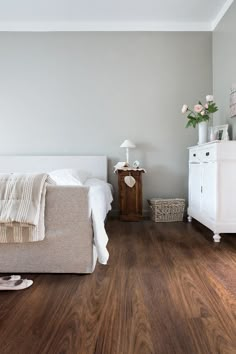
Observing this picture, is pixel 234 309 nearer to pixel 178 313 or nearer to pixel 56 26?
pixel 178 313

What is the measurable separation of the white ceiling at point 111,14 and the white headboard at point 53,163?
70.8 inches

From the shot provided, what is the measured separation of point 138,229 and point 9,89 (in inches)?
104

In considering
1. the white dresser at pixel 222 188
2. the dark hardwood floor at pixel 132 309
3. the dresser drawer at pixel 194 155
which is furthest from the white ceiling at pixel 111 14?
the dark hardwood floor at pixel 132 309

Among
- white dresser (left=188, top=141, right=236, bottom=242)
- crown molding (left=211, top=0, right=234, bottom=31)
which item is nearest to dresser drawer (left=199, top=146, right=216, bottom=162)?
white dresser (left=188, top=141, right=236, bottom=242)

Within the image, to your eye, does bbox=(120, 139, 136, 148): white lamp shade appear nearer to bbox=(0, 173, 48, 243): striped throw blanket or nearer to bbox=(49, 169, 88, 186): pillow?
bbox=(49, 169, 88, 186): pillow

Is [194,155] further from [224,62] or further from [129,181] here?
[224,62]

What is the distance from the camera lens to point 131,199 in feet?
12.1

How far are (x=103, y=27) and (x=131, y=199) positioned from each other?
2392 mm

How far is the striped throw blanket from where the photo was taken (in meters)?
1.73

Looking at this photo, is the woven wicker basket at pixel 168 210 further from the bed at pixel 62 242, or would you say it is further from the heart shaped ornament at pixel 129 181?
the bed at pixel 62 242

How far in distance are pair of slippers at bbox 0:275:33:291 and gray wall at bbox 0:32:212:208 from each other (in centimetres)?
246

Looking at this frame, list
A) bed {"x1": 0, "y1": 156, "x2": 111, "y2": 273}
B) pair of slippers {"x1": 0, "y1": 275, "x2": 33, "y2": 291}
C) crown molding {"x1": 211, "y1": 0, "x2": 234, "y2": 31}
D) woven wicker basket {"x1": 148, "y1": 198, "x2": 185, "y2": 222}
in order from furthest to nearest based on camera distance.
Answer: woven wicker basket {"x1": 148, "y1": 198, "x2": 185, "y2": 222}, crown molding {"x1": 211, "y1": 0, "x2": 234, "y2": 31}, bed {"x1": 0, "y1": 156, "x2": 111, "y2": 273}, pair of slippers {"x1": 0, "y1": 275, "x2": 33, "y2": 291}

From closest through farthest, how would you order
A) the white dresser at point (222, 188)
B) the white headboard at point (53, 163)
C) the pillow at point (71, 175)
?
the white dresser at point (222, 188)
the pillow at point (71, 175)
the white headboard at point (53, 163)

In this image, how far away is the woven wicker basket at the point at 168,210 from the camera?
3.64 metres
